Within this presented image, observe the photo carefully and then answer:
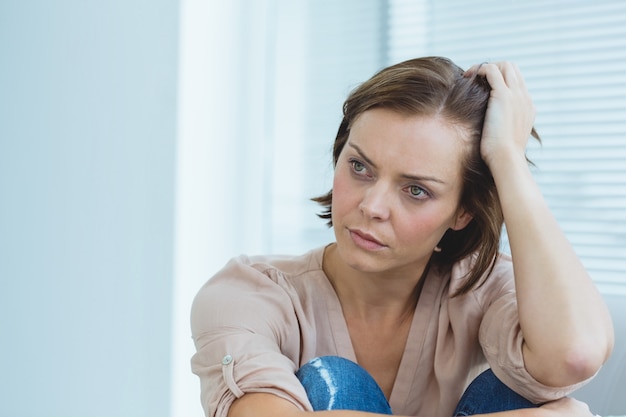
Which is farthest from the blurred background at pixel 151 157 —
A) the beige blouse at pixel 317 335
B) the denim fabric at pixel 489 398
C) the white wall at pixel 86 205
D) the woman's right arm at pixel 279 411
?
the woman's right arm at pixel 279 411

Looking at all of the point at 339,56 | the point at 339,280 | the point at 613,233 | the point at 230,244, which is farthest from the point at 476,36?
the point at 339,280

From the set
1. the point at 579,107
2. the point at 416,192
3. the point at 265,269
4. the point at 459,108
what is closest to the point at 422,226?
the point at 416,192

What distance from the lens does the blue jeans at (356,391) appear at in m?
1.11

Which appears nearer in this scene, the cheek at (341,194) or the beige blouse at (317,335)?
the beige blouse at (317,335)

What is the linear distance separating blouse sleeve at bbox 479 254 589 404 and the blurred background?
1050 millimetres

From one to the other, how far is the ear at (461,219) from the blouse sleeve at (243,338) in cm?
35

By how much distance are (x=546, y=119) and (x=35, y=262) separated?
172 centimetres

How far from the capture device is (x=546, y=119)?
237 centimetres

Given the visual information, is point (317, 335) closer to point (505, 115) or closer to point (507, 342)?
point (507, 342)

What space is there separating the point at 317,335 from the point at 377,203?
0.36m

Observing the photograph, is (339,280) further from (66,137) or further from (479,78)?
(66,137)

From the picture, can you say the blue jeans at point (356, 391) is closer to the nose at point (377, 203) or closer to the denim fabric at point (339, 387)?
the denim fabric at point (339, 387)

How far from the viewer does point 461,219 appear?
4.39ft

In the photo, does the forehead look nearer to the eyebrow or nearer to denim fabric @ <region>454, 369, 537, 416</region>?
the eyebrow
